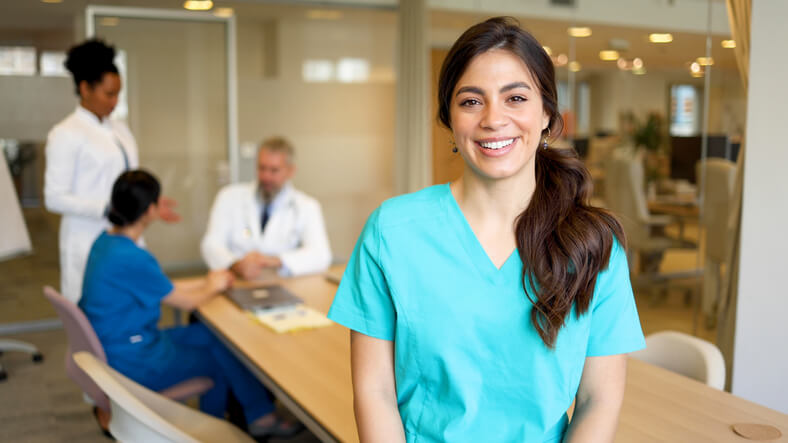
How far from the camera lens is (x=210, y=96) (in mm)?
6094

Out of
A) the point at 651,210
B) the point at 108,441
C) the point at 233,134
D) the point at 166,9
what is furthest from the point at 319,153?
the point at 108,441

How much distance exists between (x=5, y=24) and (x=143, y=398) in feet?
13.2

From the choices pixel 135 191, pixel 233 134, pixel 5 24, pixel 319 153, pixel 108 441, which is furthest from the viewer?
pixel 319 153

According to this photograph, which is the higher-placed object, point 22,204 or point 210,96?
point 210,96

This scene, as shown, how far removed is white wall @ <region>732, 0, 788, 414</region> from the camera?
288 cm

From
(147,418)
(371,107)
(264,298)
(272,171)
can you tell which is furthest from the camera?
(371,107)

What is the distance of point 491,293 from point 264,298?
2.03 meters

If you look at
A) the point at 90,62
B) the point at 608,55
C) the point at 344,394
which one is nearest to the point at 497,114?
the point at 344,394

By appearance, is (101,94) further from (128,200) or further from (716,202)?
(716,202)

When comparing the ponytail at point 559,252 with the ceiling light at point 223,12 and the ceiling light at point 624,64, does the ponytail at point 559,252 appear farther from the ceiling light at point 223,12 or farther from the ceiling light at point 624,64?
the ceiling light at point 223,12

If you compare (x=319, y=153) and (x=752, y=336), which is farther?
(x=319, y=153)

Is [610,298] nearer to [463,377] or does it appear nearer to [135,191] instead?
[463,377]

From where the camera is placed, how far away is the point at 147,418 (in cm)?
192

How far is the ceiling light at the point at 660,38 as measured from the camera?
4445 millimetres
